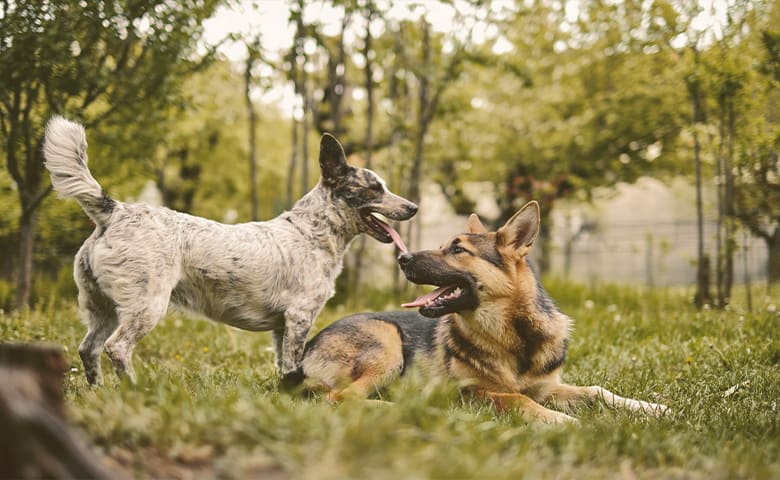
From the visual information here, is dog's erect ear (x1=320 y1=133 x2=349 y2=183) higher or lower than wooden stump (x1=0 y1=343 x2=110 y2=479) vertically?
higher

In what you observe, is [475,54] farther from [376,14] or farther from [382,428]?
[382,428]

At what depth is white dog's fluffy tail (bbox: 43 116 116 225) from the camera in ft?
13.8

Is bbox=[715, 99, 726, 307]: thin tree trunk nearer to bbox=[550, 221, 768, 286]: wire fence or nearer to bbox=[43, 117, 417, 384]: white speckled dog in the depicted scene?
bbox=[43, 117, 417, 384]: white speckled dog

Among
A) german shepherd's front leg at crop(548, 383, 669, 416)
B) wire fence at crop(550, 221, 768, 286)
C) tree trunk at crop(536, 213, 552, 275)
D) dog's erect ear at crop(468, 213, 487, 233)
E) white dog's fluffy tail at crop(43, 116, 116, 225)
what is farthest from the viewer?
wire fence at crop(550, 221, 768, 286)

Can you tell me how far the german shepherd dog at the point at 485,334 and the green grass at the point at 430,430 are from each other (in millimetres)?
335

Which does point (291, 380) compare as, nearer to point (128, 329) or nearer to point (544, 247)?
point (128, 329)

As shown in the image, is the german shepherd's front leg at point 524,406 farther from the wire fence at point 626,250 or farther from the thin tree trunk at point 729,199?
A: the wire fence at point 626,250

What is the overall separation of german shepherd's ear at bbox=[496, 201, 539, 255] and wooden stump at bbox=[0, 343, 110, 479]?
3210 millimetres

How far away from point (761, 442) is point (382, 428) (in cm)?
235

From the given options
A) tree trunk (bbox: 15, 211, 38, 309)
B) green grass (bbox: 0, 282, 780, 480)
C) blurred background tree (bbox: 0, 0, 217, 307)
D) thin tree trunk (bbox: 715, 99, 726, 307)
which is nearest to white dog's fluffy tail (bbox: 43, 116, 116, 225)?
green grass (bbox: 0, 282, 780, 480)

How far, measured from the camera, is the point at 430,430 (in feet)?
9.40

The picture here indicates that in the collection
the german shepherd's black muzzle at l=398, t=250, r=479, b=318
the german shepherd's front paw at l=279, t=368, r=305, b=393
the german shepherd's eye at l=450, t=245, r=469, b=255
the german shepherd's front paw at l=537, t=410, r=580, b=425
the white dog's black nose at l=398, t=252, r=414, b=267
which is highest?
the german shepherd's eye at l=450, t=245, r=469, b=255

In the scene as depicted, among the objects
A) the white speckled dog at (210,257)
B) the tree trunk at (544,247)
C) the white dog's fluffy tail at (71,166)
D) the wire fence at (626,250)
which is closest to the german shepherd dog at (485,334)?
the white speckled dog at (210,257)

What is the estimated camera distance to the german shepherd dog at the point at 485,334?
4582 millimetres
